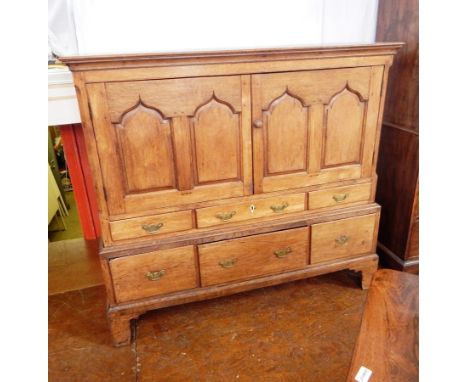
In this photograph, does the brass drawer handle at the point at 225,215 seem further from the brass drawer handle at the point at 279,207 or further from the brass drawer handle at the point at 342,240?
the brass drawer handle at the point at 342,240

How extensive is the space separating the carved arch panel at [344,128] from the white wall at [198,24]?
2.09 feet

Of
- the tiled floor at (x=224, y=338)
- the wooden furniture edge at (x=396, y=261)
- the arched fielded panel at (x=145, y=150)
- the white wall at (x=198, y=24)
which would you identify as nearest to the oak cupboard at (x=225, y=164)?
the arched fielded panel at (x=145, y=150)

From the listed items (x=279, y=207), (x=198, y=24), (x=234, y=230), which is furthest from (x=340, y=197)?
(x=198, y=24)

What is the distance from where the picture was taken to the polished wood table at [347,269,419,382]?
92cm

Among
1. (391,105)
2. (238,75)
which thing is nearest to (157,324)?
(238,75)

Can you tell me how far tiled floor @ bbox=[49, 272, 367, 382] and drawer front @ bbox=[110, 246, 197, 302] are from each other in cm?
28

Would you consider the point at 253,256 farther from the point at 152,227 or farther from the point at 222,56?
the point at 222,56

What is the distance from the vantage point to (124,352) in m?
1.75

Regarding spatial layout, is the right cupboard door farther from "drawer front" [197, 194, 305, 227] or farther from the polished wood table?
the polished wood table

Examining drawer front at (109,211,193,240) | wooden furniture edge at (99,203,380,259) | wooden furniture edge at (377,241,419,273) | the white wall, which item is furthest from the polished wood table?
the white wall
